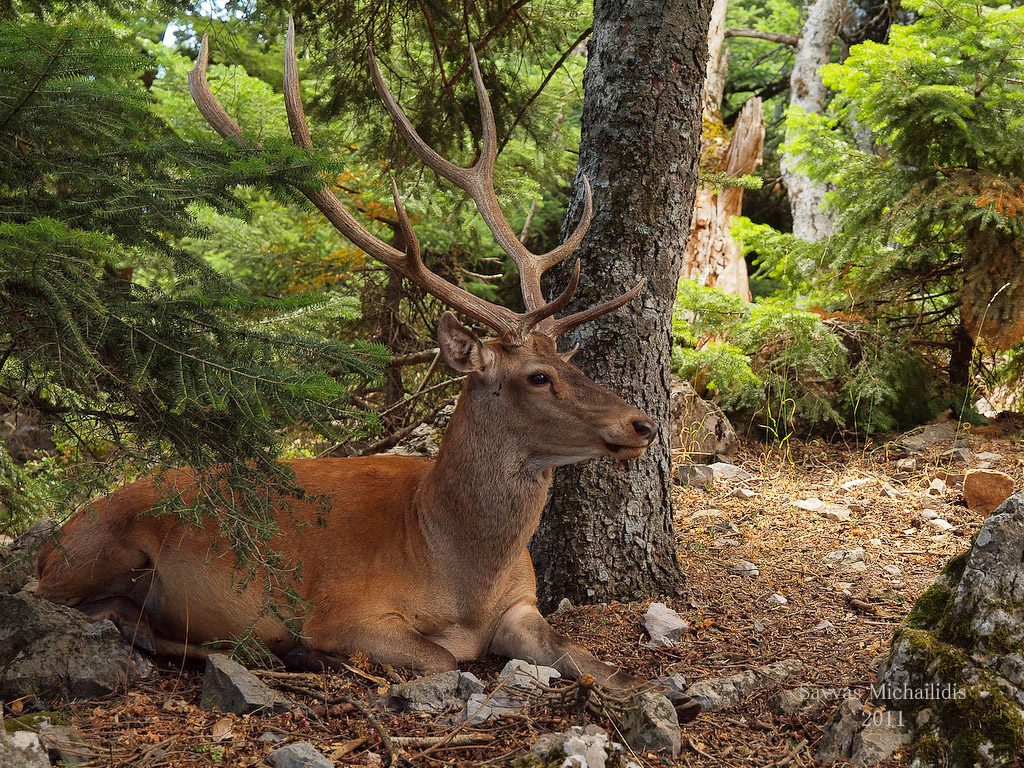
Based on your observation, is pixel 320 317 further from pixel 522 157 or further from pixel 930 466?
pixel 930 466

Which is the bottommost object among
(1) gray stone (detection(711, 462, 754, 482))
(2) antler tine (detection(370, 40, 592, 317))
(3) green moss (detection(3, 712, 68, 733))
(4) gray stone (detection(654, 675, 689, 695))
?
(3) green moss (detection(3, 712, 68, 733))

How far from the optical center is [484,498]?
467 centimetres

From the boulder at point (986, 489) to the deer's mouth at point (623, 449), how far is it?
10.9ft

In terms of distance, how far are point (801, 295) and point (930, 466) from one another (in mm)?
2488

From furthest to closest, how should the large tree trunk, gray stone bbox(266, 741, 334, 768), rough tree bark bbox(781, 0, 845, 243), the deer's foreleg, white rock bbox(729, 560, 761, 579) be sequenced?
1. rough tree bark bbox(781, 0, 845, 243)
2. white rock bbox(729, 560, 761, 579)
3. the large tree trunk
4. the deer's foreleg
5. gray stone bbox(266, 741, 334, 768)

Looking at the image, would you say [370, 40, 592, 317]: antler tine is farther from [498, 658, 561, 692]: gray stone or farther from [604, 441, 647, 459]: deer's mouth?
[498, 658, 561, 692]: gray stone

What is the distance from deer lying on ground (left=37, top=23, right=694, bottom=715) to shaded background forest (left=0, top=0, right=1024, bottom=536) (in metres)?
0.44

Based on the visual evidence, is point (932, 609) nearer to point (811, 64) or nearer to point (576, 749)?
point (576, 749)

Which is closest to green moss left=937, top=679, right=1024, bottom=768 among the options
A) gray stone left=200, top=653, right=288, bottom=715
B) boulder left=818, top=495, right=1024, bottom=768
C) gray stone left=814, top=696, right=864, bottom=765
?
boulder left=818, top=495, right=1024, bottom=768

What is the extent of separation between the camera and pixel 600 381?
17.0ft

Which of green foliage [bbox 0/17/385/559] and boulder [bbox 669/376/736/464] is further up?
green foliage [bbox 0/17/385/559]

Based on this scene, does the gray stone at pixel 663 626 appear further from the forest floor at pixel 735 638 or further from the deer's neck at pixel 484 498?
the deer's neck at pixel 484 498

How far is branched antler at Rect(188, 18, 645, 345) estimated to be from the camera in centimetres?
443

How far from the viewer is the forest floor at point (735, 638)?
3.53 metres
